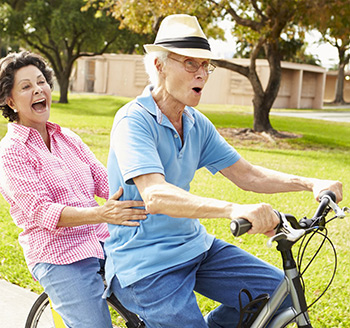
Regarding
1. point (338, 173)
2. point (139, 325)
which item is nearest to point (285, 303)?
point (139, 325)

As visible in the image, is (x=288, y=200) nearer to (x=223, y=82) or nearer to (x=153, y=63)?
(x=153, y=63)

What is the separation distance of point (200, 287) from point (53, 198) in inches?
36.1

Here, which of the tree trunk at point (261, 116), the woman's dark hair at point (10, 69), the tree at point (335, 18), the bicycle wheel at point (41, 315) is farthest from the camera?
the tree trunk at point (261, 116)

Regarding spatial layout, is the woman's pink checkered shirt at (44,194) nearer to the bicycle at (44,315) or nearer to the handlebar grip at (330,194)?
the bicycle at (44,315)

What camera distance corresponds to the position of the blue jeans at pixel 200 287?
2.14 metres

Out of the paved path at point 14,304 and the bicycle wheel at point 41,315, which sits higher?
the bicycle wheel at point 41,315

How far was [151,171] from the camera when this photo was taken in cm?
201

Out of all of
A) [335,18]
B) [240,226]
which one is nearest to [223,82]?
[335,18]

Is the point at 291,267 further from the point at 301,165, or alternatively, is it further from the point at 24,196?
the point at 301,165

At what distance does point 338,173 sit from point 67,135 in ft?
26.2

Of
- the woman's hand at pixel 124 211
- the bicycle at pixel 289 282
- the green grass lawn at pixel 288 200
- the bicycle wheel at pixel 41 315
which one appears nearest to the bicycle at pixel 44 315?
the bicycle wheel at pixel 41 315

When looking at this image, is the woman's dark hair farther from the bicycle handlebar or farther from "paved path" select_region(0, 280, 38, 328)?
the bicycle handlebar

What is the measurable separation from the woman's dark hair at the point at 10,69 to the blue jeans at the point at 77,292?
0.96m

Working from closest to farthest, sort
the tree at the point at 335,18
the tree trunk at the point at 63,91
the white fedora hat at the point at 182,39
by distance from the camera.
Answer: the white fedora hat at the point at 182,39, the tree at the point at 335,18, the tree trunk at the point at 63,91
